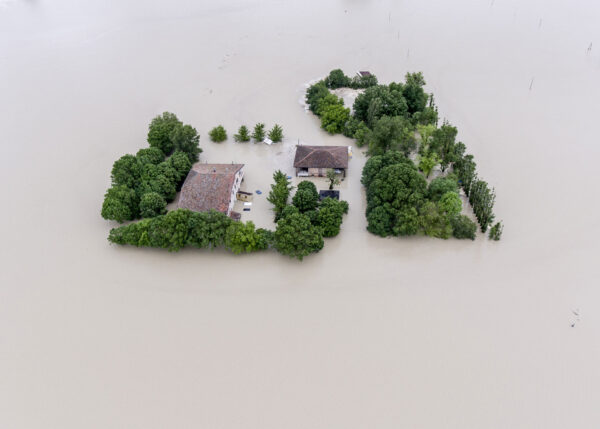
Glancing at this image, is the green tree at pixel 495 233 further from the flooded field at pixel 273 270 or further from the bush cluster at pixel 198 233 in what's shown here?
the bush cluster at pixel 198 233

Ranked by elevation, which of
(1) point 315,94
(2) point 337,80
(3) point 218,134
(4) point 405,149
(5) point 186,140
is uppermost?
(2) point 337,80

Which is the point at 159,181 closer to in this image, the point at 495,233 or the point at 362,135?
the point at 362,135

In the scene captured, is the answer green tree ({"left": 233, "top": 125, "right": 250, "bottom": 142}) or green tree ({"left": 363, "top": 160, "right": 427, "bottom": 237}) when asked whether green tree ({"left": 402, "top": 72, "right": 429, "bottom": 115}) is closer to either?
green tree ({"left": 363, "top": 160, "right": 427, "bottom": 237})

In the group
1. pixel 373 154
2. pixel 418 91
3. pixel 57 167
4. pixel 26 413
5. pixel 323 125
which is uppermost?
pixel 418 91

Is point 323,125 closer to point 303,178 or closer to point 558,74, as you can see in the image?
Answer: point 303,178

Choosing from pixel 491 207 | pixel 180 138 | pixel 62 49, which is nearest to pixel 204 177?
pixel 180 138

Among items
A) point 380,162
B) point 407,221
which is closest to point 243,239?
point 407,221

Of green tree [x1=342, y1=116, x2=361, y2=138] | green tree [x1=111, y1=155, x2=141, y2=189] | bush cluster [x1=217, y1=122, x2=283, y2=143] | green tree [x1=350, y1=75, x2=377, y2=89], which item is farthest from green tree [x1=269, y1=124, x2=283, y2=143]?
green tree [x1=350, y1=75, x2=377, y2=89]
